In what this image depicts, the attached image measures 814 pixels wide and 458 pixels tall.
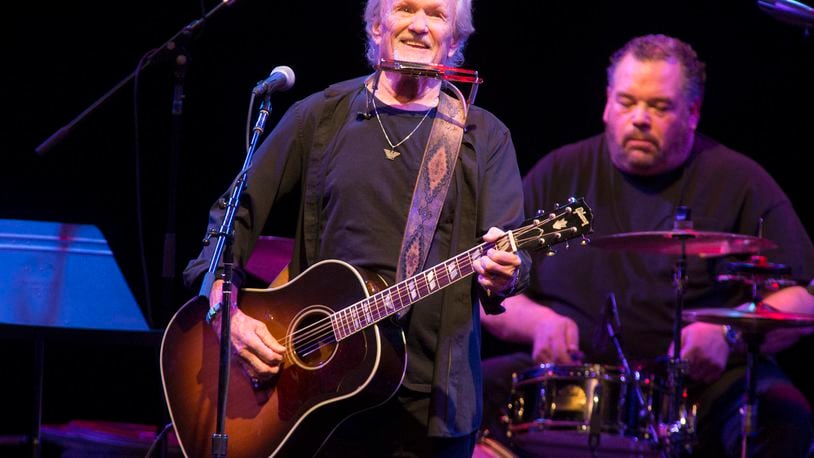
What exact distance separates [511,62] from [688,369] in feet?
6.52

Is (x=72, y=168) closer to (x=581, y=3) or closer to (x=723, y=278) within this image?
(x=581, y=3)

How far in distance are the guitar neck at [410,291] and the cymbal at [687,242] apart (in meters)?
1.64

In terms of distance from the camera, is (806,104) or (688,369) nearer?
(688,369)

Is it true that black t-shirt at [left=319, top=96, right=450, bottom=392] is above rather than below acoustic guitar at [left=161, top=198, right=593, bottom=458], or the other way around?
above

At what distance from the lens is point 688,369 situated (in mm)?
4348

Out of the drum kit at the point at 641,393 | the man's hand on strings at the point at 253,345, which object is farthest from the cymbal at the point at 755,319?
the man's hand on strings at the point at 253,345

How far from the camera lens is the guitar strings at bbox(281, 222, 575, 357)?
269 centimetres

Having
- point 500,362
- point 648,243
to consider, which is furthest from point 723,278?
point 500,362

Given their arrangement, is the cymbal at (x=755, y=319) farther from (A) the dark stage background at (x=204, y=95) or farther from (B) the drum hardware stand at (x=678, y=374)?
(A) the dark stage background at (x=204, y=95)

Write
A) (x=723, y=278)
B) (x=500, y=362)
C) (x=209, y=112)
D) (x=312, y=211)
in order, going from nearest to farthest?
(x=312, y=211) → (x=723, y=278) → (x=500, y=362) → (x=209, y=112)

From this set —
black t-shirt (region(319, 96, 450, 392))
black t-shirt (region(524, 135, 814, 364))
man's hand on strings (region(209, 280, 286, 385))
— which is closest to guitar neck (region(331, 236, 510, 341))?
black t-shirt (region(319, 96, 450, 392))

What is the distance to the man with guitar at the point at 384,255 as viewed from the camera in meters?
2.73

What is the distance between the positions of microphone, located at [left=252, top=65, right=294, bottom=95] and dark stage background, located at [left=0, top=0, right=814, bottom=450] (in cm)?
221

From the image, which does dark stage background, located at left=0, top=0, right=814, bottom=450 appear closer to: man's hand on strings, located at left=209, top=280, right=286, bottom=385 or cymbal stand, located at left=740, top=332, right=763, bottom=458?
cymbal stand, located at left=740, top=332, right=763, bottom=458
